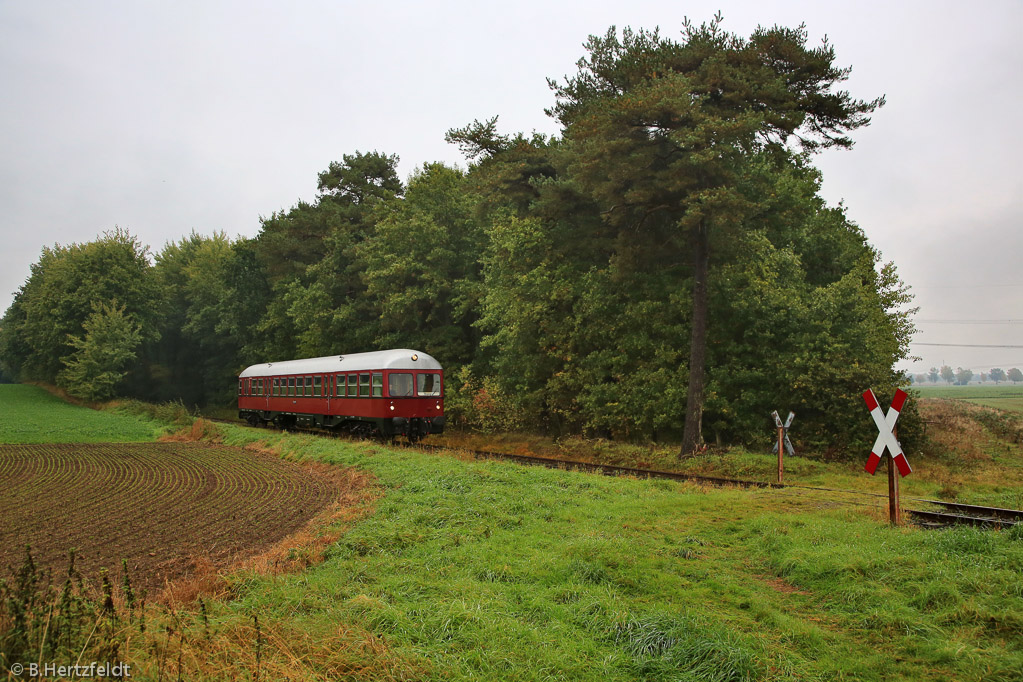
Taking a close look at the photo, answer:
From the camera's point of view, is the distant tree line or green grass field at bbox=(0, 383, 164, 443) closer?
the distant tree line

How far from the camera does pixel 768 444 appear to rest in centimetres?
1995

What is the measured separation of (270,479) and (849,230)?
88.5 ft

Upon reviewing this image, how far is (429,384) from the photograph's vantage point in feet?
78.8

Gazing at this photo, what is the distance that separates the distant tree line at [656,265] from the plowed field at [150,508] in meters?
10.1

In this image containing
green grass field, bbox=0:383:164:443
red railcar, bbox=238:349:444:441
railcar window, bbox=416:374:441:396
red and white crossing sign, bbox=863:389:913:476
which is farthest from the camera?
green grass field, bbox=0:383:164:443

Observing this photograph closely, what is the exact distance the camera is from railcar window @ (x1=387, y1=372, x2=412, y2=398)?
74.8 ft

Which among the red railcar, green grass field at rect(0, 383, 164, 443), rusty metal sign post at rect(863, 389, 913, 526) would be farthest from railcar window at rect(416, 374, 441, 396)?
rusty metal sign post at rect(863, 389, 913, 526)

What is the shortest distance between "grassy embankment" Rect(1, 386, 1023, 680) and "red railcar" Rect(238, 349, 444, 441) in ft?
42.4

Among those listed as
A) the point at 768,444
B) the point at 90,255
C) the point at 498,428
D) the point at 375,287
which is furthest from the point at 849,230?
the point at 90,255

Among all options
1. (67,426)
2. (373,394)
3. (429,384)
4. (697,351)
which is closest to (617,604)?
(697,351)

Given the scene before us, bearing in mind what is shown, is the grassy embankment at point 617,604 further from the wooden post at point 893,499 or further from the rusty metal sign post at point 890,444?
the rusty metal sign post at point 890,444

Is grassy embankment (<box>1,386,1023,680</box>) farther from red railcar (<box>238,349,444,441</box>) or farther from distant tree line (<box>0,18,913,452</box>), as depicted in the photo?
red railcar (<box>238,349,444,441</box>)

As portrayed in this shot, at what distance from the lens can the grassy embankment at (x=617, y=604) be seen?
4680 millimetres

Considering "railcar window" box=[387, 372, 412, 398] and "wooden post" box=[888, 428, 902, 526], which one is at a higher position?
"railcar window" box=[387, 372, 412, 398]
